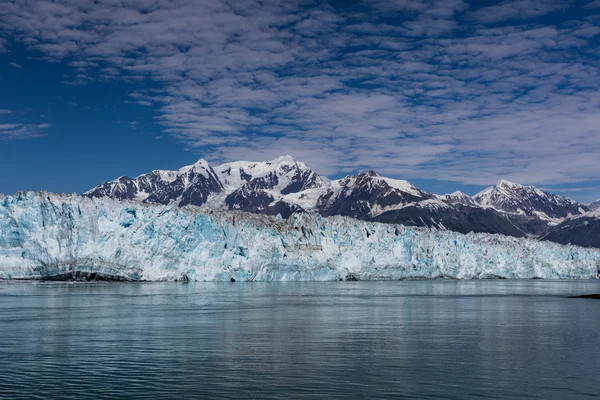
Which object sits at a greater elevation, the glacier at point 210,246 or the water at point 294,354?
the glacier at point 210,246

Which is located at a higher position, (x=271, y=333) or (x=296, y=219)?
(x=296, y=219)

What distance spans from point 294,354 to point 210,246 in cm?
5494

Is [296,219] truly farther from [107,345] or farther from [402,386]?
[402,386]

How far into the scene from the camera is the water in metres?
15.3

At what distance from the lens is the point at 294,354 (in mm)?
20422

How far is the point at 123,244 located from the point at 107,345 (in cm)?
4846

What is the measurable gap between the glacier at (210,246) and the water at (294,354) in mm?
31966

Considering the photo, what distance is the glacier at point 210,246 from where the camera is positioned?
6600cm

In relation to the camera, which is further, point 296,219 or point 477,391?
point 296,219

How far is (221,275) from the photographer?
79188 mm

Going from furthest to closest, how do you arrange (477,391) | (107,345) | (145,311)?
(145,311) → (107,345) → (477,391)

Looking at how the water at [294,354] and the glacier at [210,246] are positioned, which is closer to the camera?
the water at [294,354]

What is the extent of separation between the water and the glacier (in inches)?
1259

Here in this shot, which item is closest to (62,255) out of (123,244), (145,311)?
(123,244)
